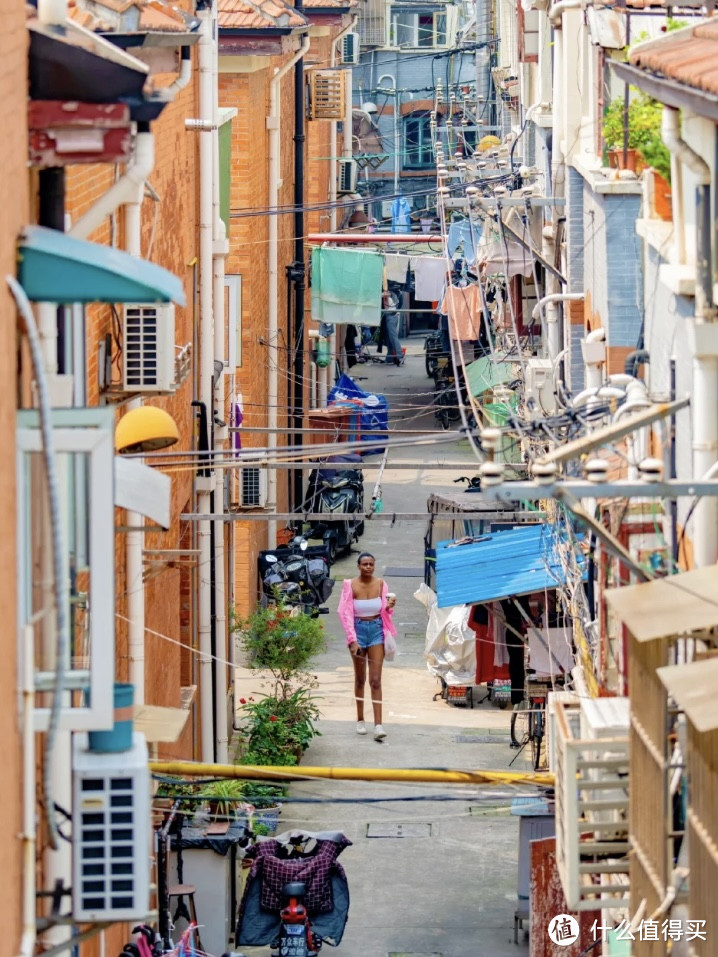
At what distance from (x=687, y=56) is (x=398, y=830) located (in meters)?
8.79

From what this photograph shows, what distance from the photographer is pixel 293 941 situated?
12633 millimetres

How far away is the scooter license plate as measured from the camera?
12.6 meters

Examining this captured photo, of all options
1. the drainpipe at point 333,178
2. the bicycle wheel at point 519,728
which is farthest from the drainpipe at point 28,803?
the drainpipe at point 333,178

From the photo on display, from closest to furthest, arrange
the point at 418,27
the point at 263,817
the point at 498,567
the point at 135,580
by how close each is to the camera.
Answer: the point at 135,580 → the point at 263,817 → the point at 498,567 → the point at 418,27

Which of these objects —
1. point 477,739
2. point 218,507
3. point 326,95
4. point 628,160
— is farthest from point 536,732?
point 326,95

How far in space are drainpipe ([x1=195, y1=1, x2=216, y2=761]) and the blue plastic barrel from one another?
29.4ft

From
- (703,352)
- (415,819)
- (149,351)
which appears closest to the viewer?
(703,352)

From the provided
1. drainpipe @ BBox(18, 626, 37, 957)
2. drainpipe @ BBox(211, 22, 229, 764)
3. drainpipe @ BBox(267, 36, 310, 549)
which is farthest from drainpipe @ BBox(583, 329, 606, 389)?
drainpipe @ BBox(267, 36, 310, 549)

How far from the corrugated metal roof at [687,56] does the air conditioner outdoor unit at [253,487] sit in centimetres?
1273

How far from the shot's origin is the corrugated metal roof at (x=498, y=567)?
16.0 metres

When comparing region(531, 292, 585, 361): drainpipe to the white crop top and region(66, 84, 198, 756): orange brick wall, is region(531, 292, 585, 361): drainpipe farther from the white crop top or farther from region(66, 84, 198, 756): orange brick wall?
region(66, 84, 198, 756): orange brick wall

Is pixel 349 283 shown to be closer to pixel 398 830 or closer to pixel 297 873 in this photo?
pixel 398 830

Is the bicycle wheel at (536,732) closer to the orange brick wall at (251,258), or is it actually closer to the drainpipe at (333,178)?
the orange brick wall at (251,258)

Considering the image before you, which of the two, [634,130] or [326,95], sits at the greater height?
[326,95]
